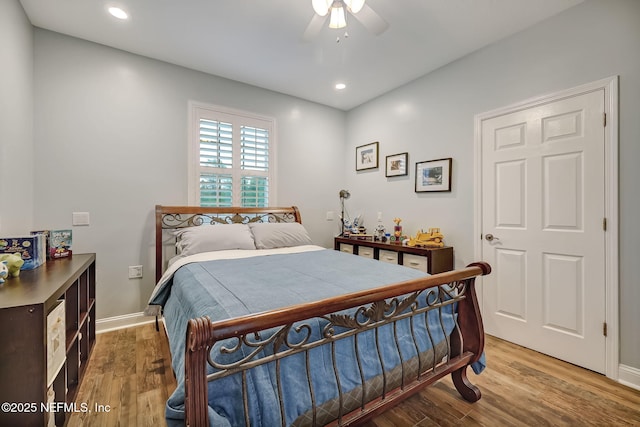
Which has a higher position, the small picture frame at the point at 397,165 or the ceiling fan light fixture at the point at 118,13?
the ceiling fan light fixture at the point at 118,13

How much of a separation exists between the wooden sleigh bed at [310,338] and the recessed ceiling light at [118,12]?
78.7 inches

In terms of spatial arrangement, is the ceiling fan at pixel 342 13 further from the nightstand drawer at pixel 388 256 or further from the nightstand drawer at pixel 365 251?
the nightstand drawer at pixel 365 251

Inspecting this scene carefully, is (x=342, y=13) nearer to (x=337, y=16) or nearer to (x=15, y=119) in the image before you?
(x=337, y=16)

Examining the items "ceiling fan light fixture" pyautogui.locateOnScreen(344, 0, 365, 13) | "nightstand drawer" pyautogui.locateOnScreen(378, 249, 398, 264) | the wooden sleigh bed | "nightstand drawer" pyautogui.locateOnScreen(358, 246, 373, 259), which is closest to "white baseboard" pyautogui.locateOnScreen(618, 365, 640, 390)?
the wooden sleigh bed

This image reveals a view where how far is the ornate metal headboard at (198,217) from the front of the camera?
9.15ft

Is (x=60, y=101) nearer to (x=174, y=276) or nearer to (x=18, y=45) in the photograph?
(x=18, y=45)

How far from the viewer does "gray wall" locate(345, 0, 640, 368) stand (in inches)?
74.2

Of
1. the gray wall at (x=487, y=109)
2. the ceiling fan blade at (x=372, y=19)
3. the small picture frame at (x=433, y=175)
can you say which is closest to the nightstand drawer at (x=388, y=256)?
the gray wall at (x=487, y=109)

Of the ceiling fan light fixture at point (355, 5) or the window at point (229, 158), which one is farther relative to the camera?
the window at point (229, 158)

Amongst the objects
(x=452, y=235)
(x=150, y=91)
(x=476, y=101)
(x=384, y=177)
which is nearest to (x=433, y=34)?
(x=476, y=101)

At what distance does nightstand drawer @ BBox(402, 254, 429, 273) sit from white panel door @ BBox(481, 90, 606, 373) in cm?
54

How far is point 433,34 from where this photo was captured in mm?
2434

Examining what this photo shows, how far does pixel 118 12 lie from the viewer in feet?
7.17

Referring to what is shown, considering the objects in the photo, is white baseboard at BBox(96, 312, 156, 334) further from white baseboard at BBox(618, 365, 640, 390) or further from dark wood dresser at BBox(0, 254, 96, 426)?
white baseboard at BBox(618, 365, 640, 390)
